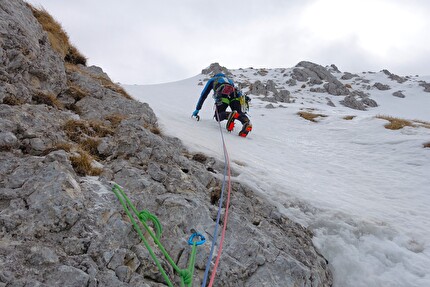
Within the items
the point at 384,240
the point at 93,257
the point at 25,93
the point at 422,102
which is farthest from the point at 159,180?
the point at 422,102

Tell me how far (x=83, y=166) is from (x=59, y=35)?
734 cm

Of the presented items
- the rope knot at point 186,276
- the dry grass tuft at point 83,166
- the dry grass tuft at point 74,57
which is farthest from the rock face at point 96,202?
the dry grass tuft at point 74,57

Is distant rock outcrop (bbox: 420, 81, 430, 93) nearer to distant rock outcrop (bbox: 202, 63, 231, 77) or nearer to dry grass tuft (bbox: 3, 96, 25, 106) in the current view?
distant rock outcrop (bbox: 202, 63, 231, 77)

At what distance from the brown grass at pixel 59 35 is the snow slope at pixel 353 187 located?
3835mm

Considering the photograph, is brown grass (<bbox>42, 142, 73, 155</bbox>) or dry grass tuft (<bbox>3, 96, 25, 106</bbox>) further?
dry grass tuft (<bbox>3, 96, 25, 106</bbox>)

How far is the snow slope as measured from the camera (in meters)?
4.53

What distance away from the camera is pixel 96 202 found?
3.61 m

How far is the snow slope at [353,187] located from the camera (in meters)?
4.53

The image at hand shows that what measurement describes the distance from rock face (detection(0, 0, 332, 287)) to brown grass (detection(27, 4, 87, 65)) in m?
2.66

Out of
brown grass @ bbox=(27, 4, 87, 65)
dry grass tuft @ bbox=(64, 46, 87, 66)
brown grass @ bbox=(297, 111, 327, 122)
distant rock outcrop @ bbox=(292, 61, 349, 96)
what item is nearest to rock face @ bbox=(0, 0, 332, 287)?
brown grass @ bbox=(27, 4, 87, 65)

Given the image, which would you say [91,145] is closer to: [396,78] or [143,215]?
[143,215]

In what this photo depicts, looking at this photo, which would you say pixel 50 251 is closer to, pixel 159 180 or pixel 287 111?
pixel 159 180

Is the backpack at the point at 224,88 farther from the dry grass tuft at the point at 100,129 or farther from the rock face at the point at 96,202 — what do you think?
the dry grass tuft at the point at 100,129

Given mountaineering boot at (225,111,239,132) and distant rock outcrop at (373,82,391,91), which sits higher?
distant rock outcrop at (373,82,391,91)
